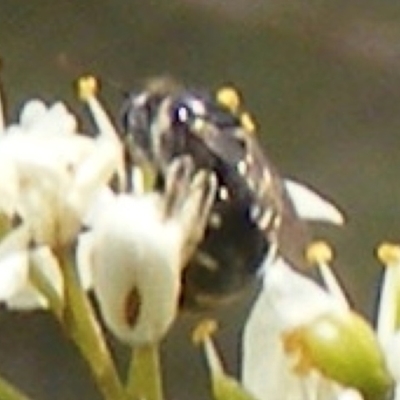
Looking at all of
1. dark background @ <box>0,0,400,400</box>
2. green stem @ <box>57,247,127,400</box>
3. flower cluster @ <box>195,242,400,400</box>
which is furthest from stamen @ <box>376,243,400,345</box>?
dark background @ <box>0,0,400,400</box>

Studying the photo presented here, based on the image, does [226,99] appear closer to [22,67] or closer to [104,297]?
[104,297]

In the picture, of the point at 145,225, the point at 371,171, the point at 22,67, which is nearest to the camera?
the point at 145,225

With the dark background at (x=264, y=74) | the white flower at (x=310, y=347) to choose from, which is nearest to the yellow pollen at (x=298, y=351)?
the white flower at (x=310, y=347)

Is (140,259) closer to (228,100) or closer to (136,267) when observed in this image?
(136,267)

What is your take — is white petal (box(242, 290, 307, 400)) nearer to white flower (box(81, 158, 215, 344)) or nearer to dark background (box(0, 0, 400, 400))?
white flower (box(81, 158, 215, 344))

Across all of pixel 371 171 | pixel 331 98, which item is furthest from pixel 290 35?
pixel 371 171

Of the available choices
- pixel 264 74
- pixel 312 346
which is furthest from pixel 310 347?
pixel 264 74
